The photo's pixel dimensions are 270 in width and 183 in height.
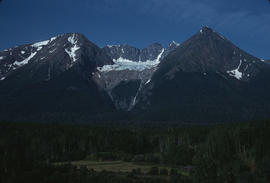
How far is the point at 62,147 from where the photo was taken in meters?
132

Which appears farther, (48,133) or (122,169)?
(48,133)

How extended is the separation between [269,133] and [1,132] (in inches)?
4006

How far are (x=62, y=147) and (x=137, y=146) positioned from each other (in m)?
28.8

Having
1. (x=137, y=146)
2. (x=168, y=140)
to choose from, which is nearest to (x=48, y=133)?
(x=137, y=146)

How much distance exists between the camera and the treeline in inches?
3041

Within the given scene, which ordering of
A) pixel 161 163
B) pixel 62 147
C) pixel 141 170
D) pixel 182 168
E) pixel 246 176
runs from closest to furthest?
pixel 246 176 → pixel 141 170 → pixel 182 168 → pixel 161 163 → pixel 62 147

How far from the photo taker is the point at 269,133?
398ft

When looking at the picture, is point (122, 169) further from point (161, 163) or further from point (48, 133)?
point (48, 133)

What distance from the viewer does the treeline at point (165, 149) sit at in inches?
3041

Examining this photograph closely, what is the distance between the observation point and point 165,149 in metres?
131

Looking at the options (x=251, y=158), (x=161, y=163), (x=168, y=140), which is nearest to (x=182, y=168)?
(x=161, y=163)

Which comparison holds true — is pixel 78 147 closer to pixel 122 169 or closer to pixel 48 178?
pixel 122 169

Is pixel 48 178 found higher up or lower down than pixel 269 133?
lower down

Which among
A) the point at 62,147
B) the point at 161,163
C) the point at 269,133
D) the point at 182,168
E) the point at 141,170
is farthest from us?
the point at 62,147
